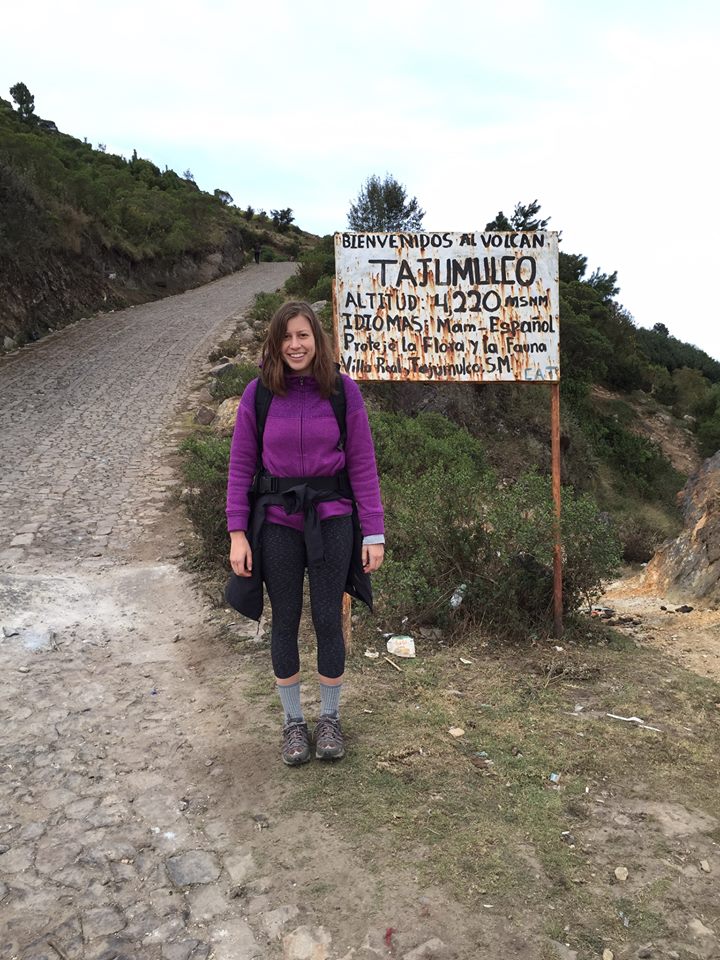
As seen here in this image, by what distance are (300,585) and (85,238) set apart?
18851mm

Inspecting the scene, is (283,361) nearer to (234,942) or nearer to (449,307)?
(449,307)

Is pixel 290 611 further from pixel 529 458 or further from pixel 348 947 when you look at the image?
pixel 529 458

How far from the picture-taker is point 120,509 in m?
6.96

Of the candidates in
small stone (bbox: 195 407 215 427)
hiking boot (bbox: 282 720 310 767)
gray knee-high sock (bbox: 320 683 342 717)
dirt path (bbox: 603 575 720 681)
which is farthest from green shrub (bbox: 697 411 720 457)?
hiking boot (bbox: 282 720 310 767)

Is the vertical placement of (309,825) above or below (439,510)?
below

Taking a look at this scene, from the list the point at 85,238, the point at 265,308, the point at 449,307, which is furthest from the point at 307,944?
the point at 85,238

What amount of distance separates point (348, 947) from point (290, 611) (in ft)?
3.91

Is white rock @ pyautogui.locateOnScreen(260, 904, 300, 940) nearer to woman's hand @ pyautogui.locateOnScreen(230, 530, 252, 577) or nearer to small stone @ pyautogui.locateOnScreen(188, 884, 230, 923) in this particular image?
small stone @ pyautogui.locateOnScreen(188, 884, 230, 923)

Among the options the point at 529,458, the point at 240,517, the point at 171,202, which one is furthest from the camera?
the point at 171,202

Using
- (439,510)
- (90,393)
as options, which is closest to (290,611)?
(439,510)

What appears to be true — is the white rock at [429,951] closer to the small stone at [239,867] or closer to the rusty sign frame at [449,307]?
the small stone at [239,867]

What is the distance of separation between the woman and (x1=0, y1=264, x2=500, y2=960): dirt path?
1.45 ft

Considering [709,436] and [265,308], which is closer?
[265,308]

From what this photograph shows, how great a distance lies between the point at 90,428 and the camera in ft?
32.1
